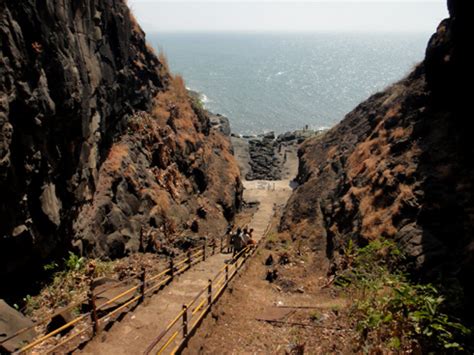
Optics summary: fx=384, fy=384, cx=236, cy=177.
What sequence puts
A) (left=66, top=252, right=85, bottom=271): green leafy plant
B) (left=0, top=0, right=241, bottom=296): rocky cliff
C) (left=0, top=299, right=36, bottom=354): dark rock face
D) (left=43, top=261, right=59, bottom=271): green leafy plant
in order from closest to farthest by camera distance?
(left=0, top=299, right=36, bottom=354): dark rock face, (left=0, top=0, right=241, bottom=296): rocky cliff, (left=43, top=261, right=59, bottom=271): green leafy plant, (left=66, top=252, right=85, bottom=271): green leafy plant

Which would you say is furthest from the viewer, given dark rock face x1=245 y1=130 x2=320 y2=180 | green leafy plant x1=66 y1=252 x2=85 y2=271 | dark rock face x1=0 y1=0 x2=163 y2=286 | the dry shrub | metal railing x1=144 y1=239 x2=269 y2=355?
dark rock face x1=245 y1=130 x2=320 y2=180

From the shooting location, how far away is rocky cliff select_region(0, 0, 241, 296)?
41.4 ft

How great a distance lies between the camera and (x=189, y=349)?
1130cm

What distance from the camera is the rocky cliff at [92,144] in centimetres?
1262

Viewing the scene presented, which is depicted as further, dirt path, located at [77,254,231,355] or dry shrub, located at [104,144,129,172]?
dry shrub, located at [104,144,129,172]

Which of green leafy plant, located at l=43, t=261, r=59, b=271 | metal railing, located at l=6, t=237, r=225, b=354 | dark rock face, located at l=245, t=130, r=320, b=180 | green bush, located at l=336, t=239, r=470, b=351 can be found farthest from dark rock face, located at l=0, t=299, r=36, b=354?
dark rock face, located at l=245, t=130, r=320, b=180

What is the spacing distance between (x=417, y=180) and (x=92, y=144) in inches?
665

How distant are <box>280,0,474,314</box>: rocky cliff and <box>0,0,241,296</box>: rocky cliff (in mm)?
9171

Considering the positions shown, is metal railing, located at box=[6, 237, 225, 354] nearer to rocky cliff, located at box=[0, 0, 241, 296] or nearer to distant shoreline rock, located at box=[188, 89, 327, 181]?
rocky cliff, located at box=[0, 0, 241, 296]

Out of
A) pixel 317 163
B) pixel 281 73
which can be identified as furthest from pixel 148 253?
pixel 281 73

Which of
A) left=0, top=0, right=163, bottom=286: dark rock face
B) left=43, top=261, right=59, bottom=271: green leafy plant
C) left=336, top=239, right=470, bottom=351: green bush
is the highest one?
left=0, top=0, right=163, bottom=286: dark rock face

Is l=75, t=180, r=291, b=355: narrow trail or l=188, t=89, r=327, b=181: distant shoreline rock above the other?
l=75, t=180, r=291, b=355: narrow trail

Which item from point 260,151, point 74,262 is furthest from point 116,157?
point 260,151

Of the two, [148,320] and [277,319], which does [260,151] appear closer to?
[277,319]
